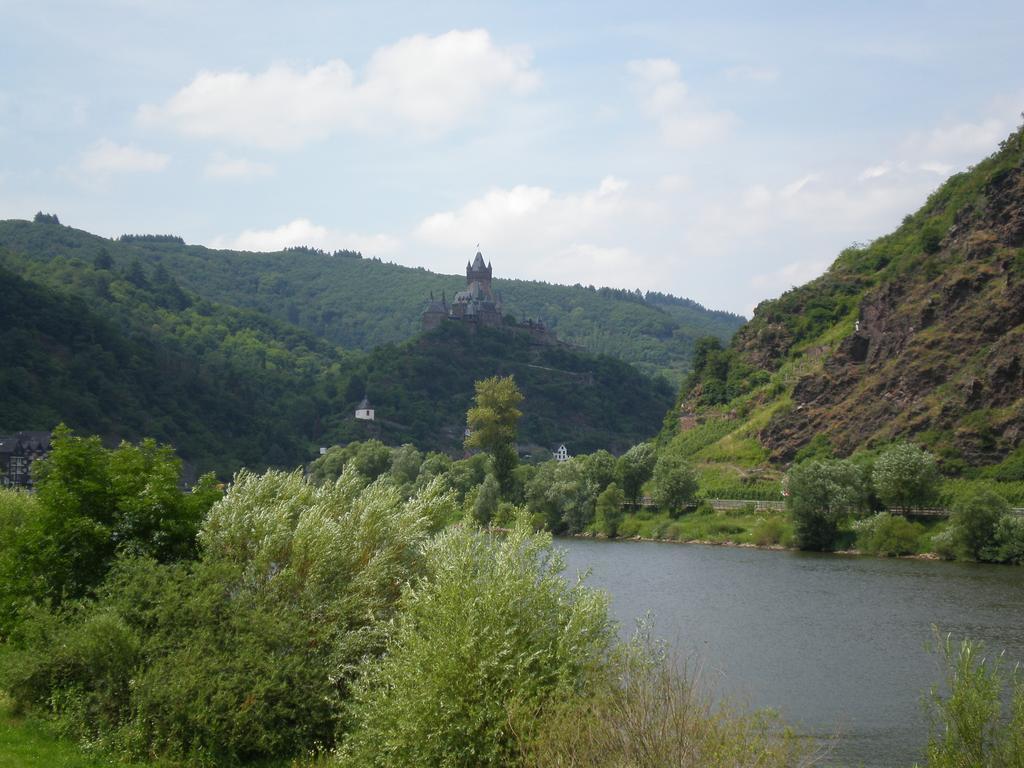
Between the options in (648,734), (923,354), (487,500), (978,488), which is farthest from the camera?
(487,500)

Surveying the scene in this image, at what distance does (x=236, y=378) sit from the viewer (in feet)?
440

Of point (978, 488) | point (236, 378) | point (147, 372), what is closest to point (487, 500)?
point (978, 488)

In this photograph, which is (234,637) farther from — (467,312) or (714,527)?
(467,312)

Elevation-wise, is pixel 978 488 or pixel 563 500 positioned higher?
pixel 978 488

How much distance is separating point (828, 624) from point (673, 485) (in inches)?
1423

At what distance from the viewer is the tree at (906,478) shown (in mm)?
57125

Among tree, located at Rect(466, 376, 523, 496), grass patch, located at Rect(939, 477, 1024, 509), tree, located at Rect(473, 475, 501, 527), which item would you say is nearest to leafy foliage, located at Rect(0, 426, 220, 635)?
grass patch, located at Rect(939, 477, 1024, 509)

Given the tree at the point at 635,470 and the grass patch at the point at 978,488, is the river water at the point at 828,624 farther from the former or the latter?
the tree at the point at 635,470

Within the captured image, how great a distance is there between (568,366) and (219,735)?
162945mm

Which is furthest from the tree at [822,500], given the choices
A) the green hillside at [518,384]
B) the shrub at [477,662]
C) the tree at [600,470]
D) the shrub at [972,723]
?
the green hillside at [518,384]

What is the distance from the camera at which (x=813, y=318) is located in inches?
3738

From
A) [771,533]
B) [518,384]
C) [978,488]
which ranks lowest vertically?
[771,533]

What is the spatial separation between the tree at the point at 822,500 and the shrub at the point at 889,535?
196cm

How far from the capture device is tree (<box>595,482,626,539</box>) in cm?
7219
